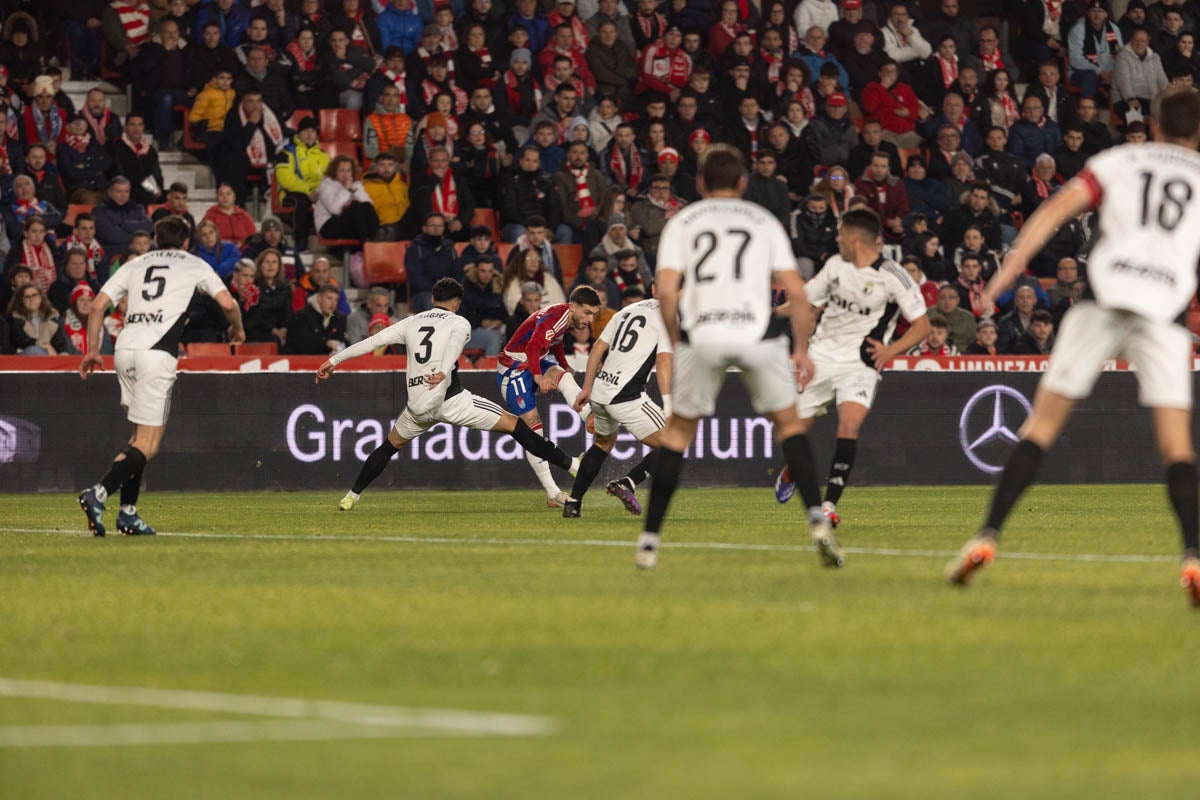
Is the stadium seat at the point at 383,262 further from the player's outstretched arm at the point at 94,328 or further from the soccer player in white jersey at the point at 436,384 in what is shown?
the player's outstretched arm at the point at 94,328

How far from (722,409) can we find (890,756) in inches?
725

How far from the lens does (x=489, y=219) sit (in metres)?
26.4

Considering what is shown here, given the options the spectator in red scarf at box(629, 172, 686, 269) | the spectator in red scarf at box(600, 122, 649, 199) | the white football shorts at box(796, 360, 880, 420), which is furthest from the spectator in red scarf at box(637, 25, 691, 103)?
the white football shorts at box(796, 360, 880, 420)

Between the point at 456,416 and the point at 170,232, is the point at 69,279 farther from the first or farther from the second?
the point at 170,232

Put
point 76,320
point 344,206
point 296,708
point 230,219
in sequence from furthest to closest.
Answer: point 344,206, point 230,219, point 76,320, point 296,708

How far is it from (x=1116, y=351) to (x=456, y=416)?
33.6 feet

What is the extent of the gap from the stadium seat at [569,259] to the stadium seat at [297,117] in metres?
3.66

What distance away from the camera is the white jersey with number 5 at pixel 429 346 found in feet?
59.4

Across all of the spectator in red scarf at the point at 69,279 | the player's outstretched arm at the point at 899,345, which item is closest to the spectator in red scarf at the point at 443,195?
the spectator in red scarf at the point at 69,279

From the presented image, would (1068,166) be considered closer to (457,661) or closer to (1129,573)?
(1129,573)

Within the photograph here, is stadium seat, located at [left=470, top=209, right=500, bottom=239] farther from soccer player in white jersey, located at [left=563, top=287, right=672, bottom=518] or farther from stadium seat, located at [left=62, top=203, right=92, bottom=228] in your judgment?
soccer player in white jersey, located at [left=563, top=287, right=672, bottom=518]

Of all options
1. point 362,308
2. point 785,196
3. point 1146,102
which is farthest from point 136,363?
point 1146,102

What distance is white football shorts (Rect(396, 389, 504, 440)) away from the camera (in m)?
18.6

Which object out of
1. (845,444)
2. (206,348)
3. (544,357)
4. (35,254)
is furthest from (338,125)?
(845,444)
